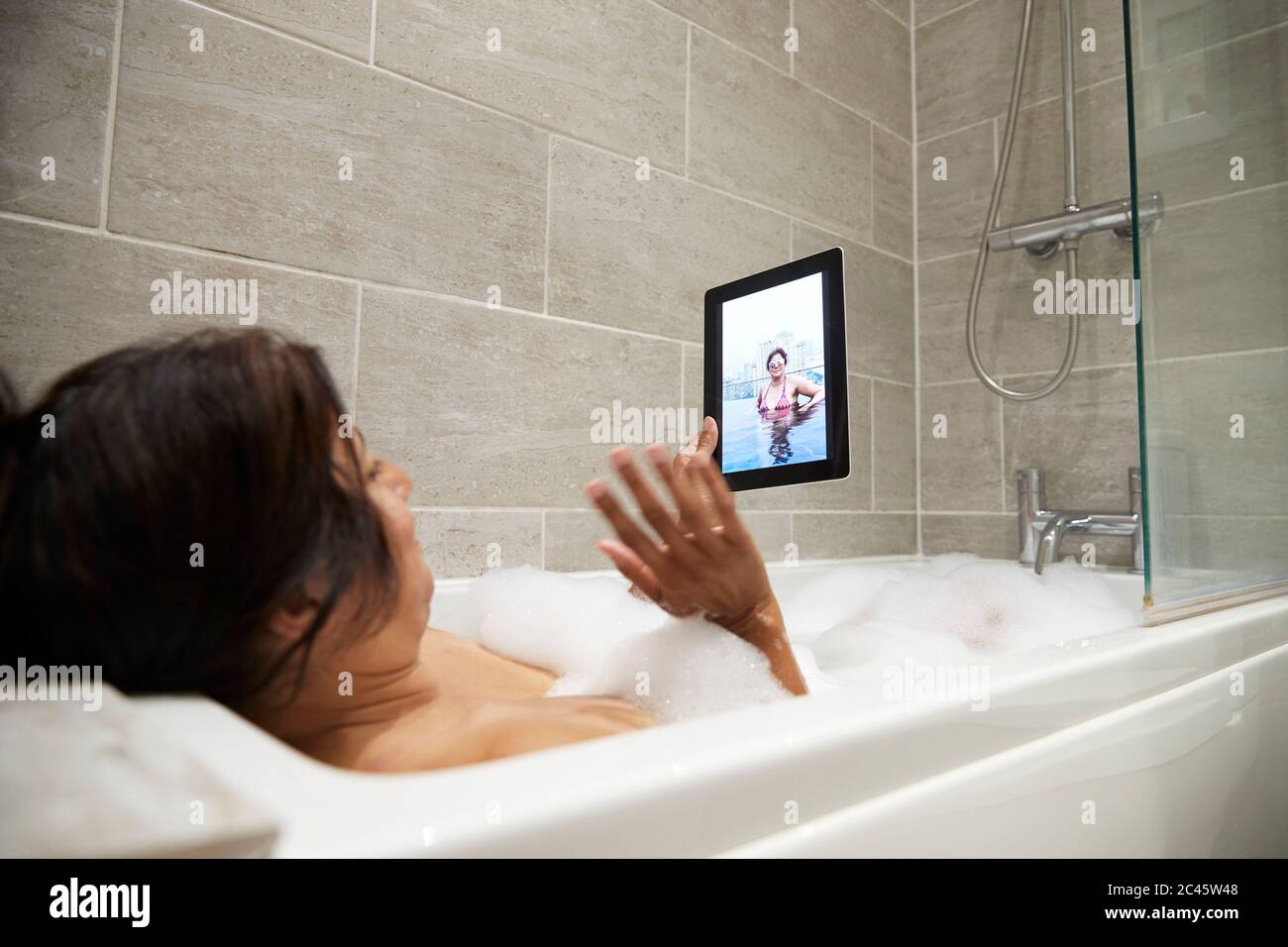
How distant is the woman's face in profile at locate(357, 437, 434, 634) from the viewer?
57 cm

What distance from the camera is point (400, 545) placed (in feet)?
1.90

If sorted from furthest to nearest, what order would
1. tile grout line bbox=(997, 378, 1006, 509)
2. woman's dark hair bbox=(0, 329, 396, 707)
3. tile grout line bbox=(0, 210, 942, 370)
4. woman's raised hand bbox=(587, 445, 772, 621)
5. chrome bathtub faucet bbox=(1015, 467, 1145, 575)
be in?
tile grout line bbox=(997, 378, 1006, 509), chrome bathtub faucet bbox=(1015, 467, 1145, 575), tile grout line bbox=(0, 210, 942, 370), woman's raised hand bbox=(587, 445, 772, 621), woman's dark hair bbox=(0, 329, 396, 707)

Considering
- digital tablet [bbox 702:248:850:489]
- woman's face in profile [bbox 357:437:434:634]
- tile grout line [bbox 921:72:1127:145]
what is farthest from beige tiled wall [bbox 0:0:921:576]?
woman's face in profile [bbox 357:437:434:634]

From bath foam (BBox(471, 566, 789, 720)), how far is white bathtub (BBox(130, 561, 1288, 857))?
4.9 inches

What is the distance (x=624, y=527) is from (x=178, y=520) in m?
0.26

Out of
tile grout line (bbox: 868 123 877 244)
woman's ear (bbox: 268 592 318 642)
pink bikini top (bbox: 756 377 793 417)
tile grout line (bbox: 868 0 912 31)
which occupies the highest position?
tile grout line (bbox: 868 0 912 31)

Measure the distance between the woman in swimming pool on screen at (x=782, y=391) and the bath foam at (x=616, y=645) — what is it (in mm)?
271

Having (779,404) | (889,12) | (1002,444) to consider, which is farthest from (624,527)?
(889,12)

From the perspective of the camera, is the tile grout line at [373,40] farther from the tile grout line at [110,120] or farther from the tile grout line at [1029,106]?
the tile grout line at [1029,106]

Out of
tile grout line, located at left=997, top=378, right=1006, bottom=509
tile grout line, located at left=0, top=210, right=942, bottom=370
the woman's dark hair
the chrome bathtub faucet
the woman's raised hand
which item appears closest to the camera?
→ the woman's dark hair

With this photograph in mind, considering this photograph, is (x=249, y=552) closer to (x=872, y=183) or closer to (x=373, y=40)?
(x=373, y=40)

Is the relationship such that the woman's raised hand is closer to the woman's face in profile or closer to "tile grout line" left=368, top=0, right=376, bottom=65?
the woman's face in profile

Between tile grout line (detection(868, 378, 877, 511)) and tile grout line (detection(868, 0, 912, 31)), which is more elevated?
tile grout line (detection(868, 0, 912, 31))

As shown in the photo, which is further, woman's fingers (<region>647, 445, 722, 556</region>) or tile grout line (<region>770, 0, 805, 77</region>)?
tile grout line (<region>770, 0, 805, 77</region>)
